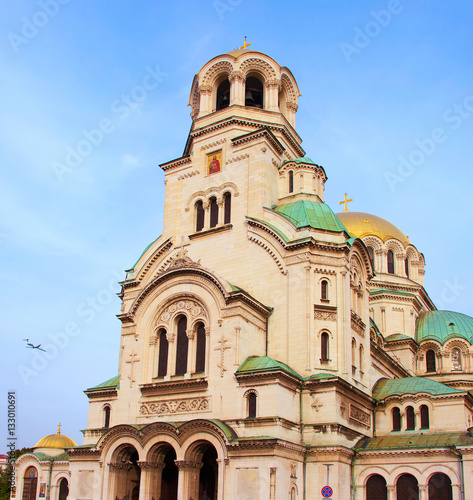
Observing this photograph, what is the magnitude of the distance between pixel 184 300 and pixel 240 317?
390 centimetres

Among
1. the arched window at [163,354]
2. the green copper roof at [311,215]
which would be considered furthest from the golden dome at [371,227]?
the arched window at [163,354]

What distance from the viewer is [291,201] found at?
34.8 m

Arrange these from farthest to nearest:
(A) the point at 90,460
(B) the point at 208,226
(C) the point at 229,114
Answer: (C) the point at 229,114 → (B) the point at 208,226 → (A) the point at 90,460

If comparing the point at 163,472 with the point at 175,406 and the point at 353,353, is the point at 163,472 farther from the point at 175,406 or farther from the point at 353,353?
the point at 353,353

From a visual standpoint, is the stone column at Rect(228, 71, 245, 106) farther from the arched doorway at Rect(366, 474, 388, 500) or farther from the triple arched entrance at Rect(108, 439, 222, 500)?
the arched doorway at Rect(366, 474, 388, 500)

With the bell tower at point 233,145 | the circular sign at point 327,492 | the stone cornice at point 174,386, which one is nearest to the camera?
the circular sign at point 327,492

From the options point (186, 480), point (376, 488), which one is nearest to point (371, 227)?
point (376, 488)

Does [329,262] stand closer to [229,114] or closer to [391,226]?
[229,114]

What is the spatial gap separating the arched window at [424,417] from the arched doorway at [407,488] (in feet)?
13.5

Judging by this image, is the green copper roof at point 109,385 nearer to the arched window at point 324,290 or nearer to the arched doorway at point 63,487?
the arched doorway at point 63,487

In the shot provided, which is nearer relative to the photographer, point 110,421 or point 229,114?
point 110,421

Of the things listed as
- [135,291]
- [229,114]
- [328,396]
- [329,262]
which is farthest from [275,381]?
[229,114]

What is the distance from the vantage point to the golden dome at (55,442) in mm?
41562

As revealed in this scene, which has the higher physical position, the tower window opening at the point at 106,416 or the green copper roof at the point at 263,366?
the green copper roof at the point at 263,366
